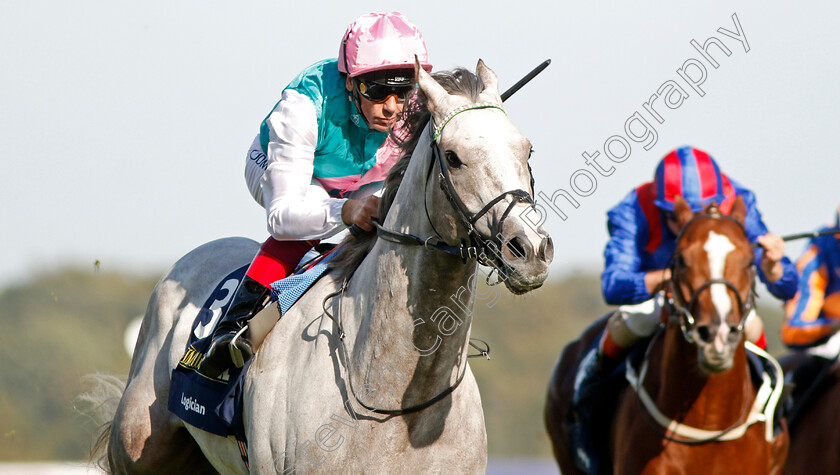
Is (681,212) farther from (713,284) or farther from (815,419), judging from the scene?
(815,419)

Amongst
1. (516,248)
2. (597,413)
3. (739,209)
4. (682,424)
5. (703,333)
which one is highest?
(739,209)

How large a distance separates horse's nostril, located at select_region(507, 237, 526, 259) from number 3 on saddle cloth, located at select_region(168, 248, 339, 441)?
1.27m

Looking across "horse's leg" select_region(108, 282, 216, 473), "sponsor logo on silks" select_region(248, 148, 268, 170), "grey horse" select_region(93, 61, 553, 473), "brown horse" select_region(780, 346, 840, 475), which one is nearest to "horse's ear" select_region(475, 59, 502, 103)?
"grey horse" select_region(93, 61, 553, 473)

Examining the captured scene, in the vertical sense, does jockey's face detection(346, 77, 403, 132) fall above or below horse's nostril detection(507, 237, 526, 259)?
above

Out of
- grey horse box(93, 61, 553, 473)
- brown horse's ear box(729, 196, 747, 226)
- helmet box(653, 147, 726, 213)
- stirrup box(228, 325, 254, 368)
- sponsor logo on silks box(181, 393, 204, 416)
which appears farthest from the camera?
helmet box(653, 147, 726, 213)

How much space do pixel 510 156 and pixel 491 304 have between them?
3.10 ft

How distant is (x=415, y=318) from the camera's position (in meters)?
3.46

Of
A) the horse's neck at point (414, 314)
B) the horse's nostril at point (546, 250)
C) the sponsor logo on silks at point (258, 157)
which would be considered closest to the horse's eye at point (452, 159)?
the horse's neck at point (414, 314)

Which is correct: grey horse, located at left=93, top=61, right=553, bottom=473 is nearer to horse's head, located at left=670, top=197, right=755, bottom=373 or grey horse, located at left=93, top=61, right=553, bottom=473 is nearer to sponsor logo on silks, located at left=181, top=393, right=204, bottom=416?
sponsor logo on silks, located at left=181, top=393, right=204, bottom=416

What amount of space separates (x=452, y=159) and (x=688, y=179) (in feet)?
8.74

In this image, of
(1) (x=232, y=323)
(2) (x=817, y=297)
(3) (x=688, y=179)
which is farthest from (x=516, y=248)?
(2) (x=817, y=297)

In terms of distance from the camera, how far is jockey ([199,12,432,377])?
401 cm

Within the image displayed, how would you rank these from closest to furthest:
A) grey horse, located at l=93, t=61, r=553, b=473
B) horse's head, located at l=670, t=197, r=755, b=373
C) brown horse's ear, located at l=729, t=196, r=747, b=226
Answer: grey horse, located at l=93, t=61, r=553, b=473 < horse's head, located at l=670, t=197, r=755, b=373 < brown horse's ear, located at l=729, t=196, r=747, b=226

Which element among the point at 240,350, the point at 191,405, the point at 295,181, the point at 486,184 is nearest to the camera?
the point at 486,184
